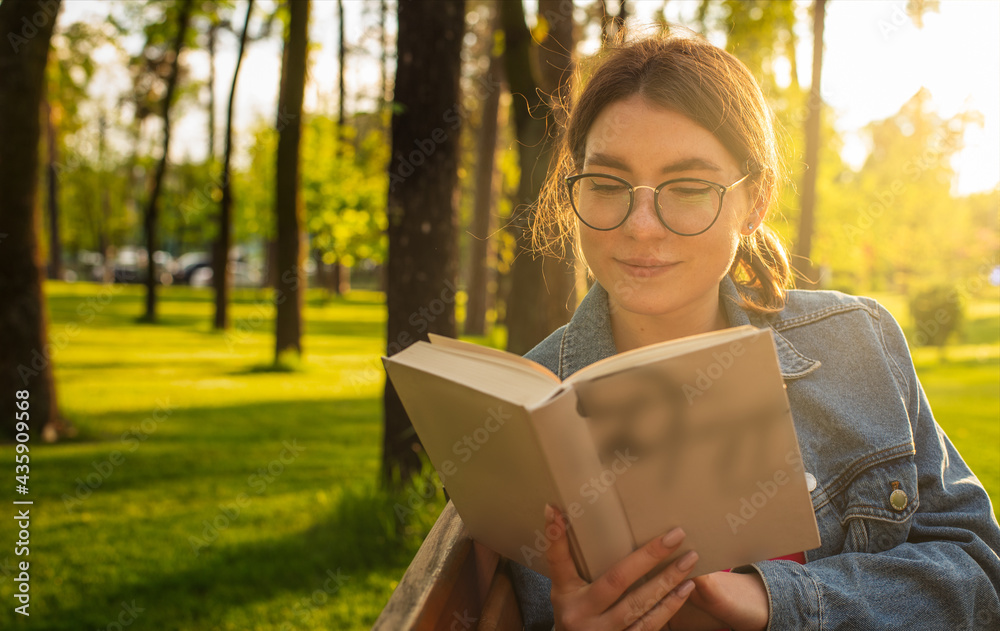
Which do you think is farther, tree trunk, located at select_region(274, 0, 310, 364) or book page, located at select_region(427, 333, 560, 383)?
tree trunk, located at select_region(274, 0, 310, 364)

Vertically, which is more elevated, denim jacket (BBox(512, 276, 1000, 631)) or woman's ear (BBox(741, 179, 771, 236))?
woman's ear (BBox(741, 179, 771, 236))

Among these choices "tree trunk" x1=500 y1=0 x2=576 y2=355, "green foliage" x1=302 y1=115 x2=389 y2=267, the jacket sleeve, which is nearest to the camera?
the jacket sleeve

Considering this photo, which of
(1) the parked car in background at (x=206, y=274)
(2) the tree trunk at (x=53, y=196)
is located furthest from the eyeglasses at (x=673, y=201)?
(1) the parked car in background at (x=206, y=274)

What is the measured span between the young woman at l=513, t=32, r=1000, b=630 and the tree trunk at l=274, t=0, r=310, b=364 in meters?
9.59

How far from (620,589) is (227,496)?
17.4ft

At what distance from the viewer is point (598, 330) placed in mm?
2070

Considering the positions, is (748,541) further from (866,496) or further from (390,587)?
(390,587)

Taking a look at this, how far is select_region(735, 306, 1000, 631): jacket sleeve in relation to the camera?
150cm

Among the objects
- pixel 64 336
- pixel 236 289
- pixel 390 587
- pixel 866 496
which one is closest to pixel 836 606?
pixel 866 496

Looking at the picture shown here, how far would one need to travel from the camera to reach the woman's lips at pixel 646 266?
173 centimetres

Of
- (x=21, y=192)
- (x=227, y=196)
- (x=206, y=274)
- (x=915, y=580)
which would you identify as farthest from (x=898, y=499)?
(x=206, y=274)

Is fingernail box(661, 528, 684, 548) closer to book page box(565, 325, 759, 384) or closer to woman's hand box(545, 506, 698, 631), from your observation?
woman's hand box(545, 506, 698, 631)

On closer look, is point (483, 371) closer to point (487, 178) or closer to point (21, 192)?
point (21, 192)

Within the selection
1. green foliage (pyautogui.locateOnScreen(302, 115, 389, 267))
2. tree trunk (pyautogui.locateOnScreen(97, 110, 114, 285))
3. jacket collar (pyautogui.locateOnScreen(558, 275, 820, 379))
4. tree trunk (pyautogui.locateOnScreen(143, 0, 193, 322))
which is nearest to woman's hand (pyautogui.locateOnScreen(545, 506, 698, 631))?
jacket collar (pyautogui.locateOnScreen(558, 275, 820, 379))
